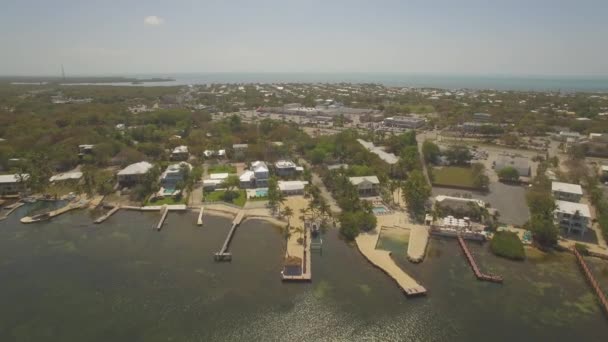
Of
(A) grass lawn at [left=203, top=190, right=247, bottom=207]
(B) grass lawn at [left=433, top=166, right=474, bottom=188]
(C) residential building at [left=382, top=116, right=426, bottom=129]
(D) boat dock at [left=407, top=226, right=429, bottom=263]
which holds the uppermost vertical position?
(C) residential building at [left=382, top=116, right=426, bottom=129]

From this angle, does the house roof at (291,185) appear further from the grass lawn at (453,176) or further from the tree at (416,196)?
the grass lawn at (453,176)

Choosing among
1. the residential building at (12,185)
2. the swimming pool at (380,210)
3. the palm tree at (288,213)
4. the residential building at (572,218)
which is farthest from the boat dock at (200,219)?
the residential building at (572,218)

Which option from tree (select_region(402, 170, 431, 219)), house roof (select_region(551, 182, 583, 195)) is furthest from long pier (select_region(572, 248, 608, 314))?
tree (select_region(402, 170, 431, 219))

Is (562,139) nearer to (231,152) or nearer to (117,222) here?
(231,152)

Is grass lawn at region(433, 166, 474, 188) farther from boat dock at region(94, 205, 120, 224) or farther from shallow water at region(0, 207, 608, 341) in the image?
boat dock at region(94, 205, 120, 224)

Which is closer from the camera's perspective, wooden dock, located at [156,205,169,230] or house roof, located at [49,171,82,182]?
wooden dock, located at [156,205,169,230]

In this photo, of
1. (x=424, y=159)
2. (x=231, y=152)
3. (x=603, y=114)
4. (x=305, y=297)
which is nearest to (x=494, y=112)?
(x=603, y=114)

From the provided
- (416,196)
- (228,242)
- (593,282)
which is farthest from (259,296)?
(593,282)
